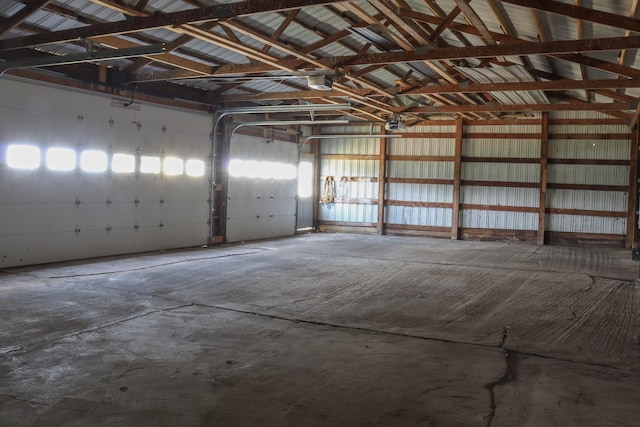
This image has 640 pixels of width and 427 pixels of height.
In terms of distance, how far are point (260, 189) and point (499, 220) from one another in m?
6.80

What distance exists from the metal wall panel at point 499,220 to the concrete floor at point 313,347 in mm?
5948

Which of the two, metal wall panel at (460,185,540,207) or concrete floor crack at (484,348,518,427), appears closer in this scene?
concrete floor crack at (484,348,518,427)

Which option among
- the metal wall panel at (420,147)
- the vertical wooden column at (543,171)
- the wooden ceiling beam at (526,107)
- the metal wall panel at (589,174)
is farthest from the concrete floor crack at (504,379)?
the metal wall panel at (420,147)

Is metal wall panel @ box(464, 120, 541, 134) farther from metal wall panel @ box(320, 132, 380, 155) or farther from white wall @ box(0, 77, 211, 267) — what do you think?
white wall @ box(0, 77, 211, 267)

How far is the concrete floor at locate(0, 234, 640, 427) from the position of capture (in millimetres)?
3732

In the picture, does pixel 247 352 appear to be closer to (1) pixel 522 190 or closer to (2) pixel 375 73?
(2) pixel 375 73

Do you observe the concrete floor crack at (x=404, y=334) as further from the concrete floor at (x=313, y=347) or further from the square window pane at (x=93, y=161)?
the square window pane at (x=93, y=161)

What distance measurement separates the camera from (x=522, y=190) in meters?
15.5

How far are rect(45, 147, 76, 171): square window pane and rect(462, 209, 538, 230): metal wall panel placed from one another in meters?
10.7

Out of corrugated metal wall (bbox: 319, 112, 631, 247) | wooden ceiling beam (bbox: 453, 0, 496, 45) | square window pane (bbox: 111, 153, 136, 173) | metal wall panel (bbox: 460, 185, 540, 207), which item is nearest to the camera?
wooden ceiling beam (bbox: 453, 0, 496, 45)

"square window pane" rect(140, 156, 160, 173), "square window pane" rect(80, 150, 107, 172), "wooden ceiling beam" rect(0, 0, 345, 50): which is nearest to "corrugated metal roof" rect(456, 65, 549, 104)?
"wooden ceiling beam" rect(0, 0, 345, 50)

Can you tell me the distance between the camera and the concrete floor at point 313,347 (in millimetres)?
3732

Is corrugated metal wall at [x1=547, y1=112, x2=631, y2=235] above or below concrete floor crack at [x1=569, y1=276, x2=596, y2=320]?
above

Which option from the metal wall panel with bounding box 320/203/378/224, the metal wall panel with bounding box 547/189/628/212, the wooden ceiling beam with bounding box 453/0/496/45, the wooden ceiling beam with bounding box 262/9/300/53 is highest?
the wooden ceiling beam with bounding box 262/9/300/53
